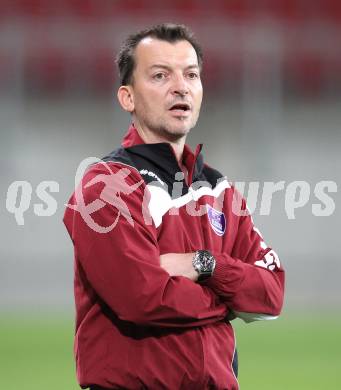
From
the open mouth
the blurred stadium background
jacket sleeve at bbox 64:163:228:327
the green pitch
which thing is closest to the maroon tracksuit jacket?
jacket sleeve at bbox 64:163:228:327

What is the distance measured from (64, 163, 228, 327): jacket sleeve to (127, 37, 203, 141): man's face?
235 millimetres

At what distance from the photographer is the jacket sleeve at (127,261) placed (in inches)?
85.7

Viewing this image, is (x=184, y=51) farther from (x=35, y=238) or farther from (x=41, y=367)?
(x=35, y=238)

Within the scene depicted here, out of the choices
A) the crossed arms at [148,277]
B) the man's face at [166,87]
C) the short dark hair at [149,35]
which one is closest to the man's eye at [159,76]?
the man's face at [166,87]

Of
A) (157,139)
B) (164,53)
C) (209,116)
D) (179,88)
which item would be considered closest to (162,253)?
(157,139)

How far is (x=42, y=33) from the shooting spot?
838cm

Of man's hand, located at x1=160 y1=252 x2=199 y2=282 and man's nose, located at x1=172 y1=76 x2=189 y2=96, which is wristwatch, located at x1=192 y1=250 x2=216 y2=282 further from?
man's nose, located at x1=172 y1=76 x2=189 y2=96

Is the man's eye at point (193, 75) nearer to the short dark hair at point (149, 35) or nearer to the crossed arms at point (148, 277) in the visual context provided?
the short dark hair at point (149, 35)

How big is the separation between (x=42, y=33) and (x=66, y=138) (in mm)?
1105

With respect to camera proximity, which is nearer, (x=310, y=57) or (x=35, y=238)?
(x=35, y=238)

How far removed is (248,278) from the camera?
7.69 ft

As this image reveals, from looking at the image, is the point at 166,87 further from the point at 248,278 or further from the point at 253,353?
the point at 253,353

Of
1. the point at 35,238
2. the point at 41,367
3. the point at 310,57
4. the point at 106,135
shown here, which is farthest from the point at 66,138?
the point at 41,367

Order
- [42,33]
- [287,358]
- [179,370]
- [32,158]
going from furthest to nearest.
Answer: [42,33] → [32,158] → [287,358] → [179,370]
